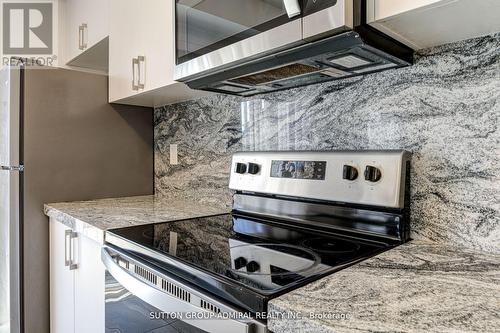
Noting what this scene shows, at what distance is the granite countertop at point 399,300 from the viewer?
0.49 metres

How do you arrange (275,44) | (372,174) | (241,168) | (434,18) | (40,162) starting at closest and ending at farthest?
(434,18) < (275,44) < (372,174) < (241,168) < (40,162)

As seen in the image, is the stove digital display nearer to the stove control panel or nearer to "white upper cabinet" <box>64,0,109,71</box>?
the stove control panel

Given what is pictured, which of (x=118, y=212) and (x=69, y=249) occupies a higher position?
(x=118, y=212)

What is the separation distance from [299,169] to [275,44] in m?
0.44

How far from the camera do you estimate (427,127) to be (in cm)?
96

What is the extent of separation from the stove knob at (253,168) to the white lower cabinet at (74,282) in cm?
60

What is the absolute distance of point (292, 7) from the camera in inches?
31.8

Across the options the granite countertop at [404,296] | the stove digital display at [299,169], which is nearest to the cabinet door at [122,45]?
the stove digital display at [299,169]

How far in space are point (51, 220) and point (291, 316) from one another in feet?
4.96

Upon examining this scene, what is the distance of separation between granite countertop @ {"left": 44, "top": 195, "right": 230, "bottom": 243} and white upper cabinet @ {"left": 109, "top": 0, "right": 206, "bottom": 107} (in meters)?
0.52

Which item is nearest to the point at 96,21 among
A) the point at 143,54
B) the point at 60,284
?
the point at 143,54

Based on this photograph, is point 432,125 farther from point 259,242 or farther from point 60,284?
point 60,284

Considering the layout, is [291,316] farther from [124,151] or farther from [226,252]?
[124,151]

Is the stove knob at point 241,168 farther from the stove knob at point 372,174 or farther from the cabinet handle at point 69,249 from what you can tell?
the cabinet handle at point 69,249
